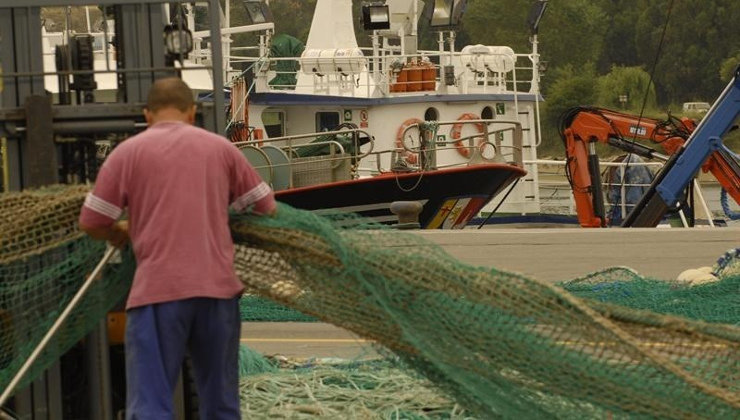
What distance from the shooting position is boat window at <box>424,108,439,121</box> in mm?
28156

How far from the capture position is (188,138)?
5.94 meters

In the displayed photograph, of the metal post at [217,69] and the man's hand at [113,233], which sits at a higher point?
the metal post at [217,69]

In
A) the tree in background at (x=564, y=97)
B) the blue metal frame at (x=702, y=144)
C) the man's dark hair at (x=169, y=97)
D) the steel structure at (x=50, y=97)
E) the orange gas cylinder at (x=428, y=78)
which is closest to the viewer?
the man's dark hair at (x=169, y=97)

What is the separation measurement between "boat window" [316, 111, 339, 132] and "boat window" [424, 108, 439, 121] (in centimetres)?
166

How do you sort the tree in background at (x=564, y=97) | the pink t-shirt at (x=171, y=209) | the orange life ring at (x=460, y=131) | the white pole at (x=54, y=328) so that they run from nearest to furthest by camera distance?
the pink t-shirt at (x=171, y=209) → the white pole at (x=54, y=328) → the orange life ring at (x=460, y=131) → the tree in background at (x=564, y=97)

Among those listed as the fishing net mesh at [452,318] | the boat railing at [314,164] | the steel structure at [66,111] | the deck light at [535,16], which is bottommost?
the boat railing at [314,164]

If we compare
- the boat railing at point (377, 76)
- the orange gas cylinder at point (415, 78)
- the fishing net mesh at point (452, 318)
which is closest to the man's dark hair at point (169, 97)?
the fishing net mesh at point (452, 318)

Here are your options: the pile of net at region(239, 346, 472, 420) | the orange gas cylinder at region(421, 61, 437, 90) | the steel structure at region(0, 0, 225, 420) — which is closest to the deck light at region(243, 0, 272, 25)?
the orange gas cylinder at region(421, 61, 437, 90)

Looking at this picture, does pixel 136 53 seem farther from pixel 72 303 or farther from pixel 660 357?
pixel 660 357

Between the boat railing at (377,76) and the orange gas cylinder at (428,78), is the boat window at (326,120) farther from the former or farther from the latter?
the orange gas cylinder at (428,78)

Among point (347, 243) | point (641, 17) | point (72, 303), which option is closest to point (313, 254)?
point (347, 243)

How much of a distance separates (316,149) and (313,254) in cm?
1875

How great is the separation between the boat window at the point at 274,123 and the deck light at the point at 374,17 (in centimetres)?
222

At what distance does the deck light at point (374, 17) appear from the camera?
91.0ft
